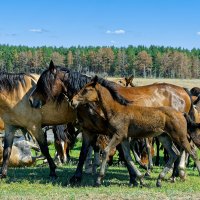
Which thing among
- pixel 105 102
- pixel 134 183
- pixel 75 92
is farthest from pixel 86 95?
pixel 134 183

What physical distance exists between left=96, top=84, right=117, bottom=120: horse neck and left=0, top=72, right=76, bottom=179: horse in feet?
4.35

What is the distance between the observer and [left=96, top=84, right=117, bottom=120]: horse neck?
332 inches

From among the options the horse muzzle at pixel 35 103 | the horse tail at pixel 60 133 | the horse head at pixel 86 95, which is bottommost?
the horse tail at pixel 60 133

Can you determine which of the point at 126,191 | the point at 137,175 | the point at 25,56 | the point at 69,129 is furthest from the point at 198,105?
the point at 25,56

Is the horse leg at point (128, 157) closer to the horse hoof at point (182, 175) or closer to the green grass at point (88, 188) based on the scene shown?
the green grass at point (88, 188)

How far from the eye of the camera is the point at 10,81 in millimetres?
9844

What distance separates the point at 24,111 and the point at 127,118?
2.42 meters

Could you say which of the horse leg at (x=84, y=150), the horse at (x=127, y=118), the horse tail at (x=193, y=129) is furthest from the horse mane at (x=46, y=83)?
the horse tail at (x=193, y=129)

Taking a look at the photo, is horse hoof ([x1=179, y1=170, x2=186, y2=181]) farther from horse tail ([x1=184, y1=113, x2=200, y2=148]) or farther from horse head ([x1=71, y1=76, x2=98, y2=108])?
horse head ([x1=71, y1=76, x2=98, y2=108])

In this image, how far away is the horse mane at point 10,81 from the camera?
385 inches

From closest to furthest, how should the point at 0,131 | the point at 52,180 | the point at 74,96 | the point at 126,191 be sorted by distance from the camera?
the point at 126,191, the point at 74,96, the point at 52,180, the point at 0,131

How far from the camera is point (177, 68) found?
141m

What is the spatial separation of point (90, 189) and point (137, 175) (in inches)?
40.1

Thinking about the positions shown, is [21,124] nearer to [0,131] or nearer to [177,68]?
[0,131]
